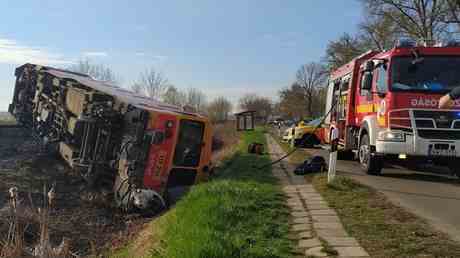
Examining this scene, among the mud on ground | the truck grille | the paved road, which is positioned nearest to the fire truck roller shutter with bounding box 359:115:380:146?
the paved road

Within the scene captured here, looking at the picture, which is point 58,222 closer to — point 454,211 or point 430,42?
point 454,211

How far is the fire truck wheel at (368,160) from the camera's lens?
11984mm

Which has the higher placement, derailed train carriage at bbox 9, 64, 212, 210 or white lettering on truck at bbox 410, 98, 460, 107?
white lettering on truck at bbox 410, 98, 460, 107

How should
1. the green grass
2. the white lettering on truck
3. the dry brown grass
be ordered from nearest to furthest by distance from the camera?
the dry brown grass → the green grass → the white lettering on truck

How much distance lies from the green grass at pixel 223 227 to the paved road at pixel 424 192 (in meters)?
1.92

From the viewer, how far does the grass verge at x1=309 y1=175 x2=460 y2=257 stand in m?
5.13

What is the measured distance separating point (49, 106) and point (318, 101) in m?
71.5

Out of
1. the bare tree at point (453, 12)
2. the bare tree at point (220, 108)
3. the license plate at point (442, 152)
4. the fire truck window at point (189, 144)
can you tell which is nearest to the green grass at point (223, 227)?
the fire truck window at point (189, 144)

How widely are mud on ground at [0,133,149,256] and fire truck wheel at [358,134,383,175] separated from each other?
5588mm

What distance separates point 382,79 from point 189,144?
174 inches

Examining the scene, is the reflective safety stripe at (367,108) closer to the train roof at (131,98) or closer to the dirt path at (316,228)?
the dirt path at (316,228)

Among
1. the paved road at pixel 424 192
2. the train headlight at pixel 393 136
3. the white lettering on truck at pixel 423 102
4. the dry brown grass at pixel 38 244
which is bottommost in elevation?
the dry brown grass at pixel 38 244

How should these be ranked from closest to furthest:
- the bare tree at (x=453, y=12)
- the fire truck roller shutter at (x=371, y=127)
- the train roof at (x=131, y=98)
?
the train roof at (x=131, y=98)
the fire truck roller shutter at (x=371, y=127)
the bare tree at (x=453, y=12)

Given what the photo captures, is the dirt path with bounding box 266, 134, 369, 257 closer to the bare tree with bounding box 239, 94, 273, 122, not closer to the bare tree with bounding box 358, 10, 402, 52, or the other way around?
the bare tree with bounding box 358, 10, 402, 52
